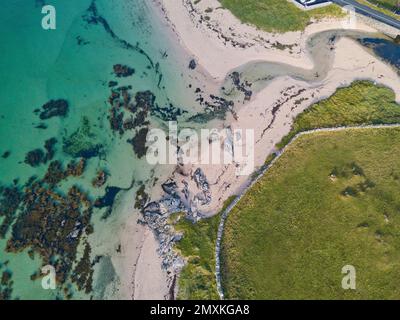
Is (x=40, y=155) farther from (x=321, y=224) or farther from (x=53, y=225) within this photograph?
(x=321, y=224)

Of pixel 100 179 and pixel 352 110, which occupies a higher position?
pixel 352 110

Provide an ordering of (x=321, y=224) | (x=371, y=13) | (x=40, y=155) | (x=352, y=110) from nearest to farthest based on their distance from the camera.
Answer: (x=321, y=224), (x=40, y=155), (x=352, y=110), (x=371, y=13)

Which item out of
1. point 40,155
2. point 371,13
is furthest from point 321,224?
point 40,155

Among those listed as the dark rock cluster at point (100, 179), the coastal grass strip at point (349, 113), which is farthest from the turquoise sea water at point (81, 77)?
the coastal grass strip at point (349, 113)

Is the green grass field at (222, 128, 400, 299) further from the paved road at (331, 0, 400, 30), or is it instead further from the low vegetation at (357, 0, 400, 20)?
the low vegetation at (357, 0, 400, 20)

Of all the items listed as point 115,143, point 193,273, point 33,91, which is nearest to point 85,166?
point 115,143

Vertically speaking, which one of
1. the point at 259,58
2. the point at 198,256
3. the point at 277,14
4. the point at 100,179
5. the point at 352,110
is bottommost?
the point at 198,256

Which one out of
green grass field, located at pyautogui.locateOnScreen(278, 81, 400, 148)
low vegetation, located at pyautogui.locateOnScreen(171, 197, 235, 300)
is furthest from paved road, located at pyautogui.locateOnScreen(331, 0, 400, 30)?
low vegetation, located at pyautogui.locateOnScreen(171, 197, 235, 300)

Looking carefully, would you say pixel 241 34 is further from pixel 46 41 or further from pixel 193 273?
pixel 193 273
